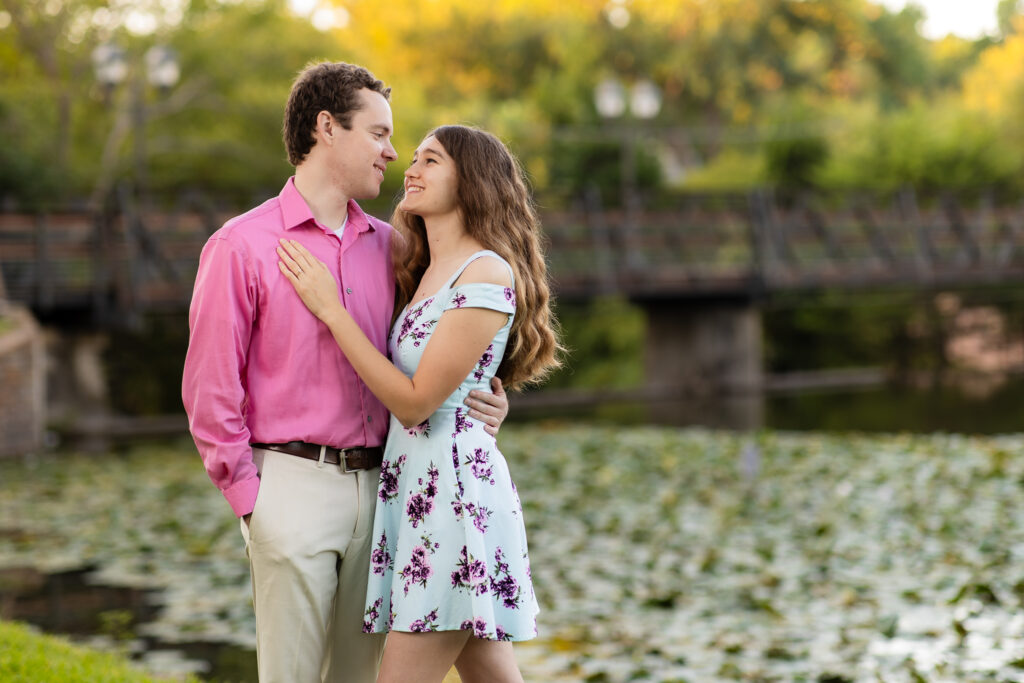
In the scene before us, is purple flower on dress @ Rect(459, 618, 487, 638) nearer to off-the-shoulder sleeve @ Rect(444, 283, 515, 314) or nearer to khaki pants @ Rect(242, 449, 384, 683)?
khaki pants @ Rect(242, 449, 384, 683)

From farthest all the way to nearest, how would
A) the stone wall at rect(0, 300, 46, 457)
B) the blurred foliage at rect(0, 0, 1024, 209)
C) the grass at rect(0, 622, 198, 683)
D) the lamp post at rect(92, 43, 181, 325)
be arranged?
the blurred foliage at rect(0, 0, 1024, 209) → the lamp post at rect(92, 43, 181, 325) → the stone wall at rect(0, 300, 46, 457) → the grass at rect(0, 622, 198, 683)

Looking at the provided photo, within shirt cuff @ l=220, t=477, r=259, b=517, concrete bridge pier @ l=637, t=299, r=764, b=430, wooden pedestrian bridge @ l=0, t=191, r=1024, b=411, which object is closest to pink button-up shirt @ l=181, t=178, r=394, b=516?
shirt cuff @ l=220, t=477, r=259, b=517

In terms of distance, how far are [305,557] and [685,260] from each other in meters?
25.3

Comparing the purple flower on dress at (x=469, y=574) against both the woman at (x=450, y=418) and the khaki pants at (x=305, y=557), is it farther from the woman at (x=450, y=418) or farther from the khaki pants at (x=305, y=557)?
the khaki pants at (x=305, y=557)

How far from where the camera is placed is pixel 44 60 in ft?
91.8

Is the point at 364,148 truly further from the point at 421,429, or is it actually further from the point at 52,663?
the point at 52,663

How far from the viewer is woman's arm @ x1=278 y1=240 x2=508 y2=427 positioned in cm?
308

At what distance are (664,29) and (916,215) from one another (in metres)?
21.6

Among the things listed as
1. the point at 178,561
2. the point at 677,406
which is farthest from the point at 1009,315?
the point at 178,561

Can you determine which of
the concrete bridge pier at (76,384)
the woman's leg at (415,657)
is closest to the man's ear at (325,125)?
the woman's leg at (415,657)

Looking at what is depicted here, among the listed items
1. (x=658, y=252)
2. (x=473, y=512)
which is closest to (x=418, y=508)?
(x=473, y=512)

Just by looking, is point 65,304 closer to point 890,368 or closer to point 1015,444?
point 1015,444

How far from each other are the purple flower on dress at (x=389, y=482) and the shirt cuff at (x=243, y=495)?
0.31 metres

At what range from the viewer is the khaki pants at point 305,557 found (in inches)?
122
